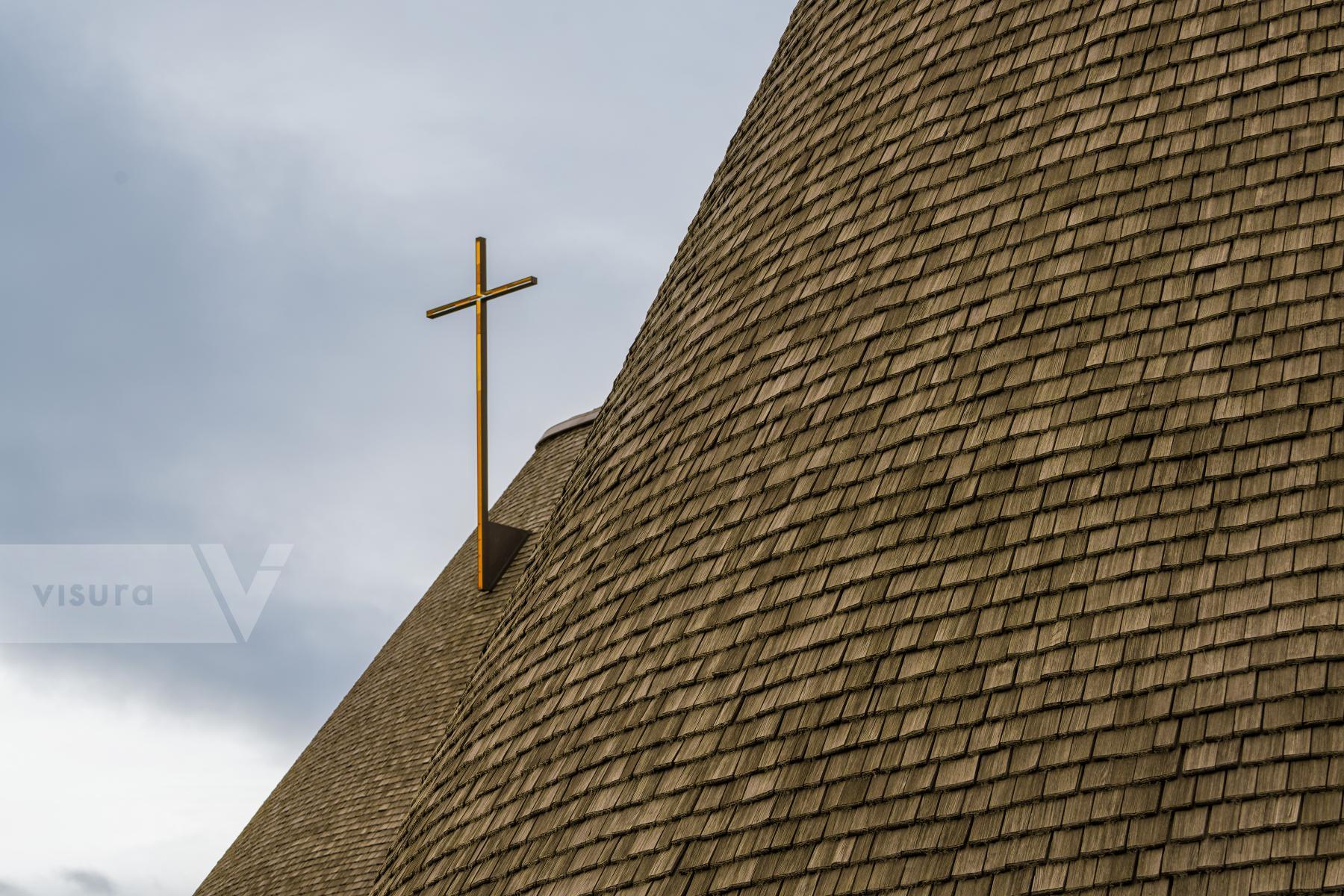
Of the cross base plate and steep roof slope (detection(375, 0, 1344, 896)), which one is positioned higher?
the cross base plate

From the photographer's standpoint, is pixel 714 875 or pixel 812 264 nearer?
pixel 714 875

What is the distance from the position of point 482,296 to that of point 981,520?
11.0 meters

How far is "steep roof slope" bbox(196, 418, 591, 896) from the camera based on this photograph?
1507 centimetres

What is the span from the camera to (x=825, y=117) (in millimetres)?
8859

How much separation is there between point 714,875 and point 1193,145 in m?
3.58

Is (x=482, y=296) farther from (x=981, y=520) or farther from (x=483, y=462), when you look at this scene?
(x=981, y=520)

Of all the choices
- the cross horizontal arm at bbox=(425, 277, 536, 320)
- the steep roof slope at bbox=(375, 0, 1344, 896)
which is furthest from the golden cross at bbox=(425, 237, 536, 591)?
the steep roof slope at bbox=(375, 0, 1344, 896)

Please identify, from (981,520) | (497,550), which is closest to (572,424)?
(497,550)

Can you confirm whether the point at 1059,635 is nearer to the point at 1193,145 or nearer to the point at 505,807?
the point at 1193,145

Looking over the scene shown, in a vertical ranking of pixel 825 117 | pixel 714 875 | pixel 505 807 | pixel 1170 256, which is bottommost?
pixel 714 875

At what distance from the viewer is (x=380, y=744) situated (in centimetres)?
1622

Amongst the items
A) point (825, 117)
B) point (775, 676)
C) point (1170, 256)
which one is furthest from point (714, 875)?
point (825, 117)

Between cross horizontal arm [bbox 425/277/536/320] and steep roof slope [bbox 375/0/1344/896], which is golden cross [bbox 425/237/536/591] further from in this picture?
steep roof slope [bbox 375/0/1344/896]

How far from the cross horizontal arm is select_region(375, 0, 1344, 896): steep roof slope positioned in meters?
7.28
